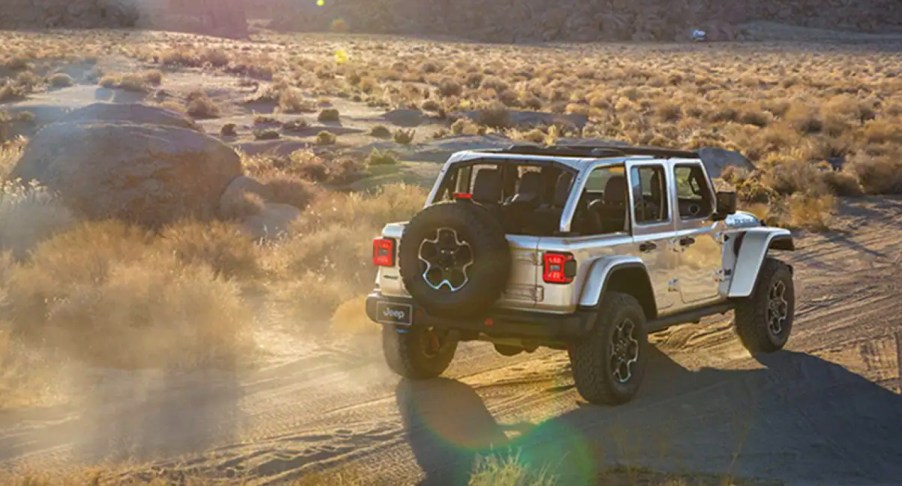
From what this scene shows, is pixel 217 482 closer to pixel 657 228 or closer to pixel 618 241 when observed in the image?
pixel 618 241

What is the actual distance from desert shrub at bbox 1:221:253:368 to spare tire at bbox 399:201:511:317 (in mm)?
2704

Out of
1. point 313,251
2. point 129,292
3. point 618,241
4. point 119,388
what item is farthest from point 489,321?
point 313,251

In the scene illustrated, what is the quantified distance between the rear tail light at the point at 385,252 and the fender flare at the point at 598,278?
153 centimetres

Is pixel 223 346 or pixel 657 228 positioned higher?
pixel 657 228

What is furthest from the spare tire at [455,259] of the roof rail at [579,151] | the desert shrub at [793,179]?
the desert shrub at [793,179]

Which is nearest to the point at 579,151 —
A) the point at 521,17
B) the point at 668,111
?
the point at 668,111

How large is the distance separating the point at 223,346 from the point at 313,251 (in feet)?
16.0

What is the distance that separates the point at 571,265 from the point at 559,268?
0.09m

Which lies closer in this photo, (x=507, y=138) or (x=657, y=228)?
(x=657, y=228)

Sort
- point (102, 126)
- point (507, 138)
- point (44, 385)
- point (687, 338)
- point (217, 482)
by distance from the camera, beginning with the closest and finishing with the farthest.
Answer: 1. point (217, 482)
2. point (44, 385)
3. point (687, 338)
4. point (102, 126)
5. point (507, 138)

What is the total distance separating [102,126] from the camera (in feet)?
62.9

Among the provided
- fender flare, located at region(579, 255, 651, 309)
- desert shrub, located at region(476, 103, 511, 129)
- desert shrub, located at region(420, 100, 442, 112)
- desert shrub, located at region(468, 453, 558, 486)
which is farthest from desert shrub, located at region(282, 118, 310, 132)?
desert shrub, located at region(468, 453, 558, 486)

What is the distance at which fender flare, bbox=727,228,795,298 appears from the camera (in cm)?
1125

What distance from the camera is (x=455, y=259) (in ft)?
29.7
